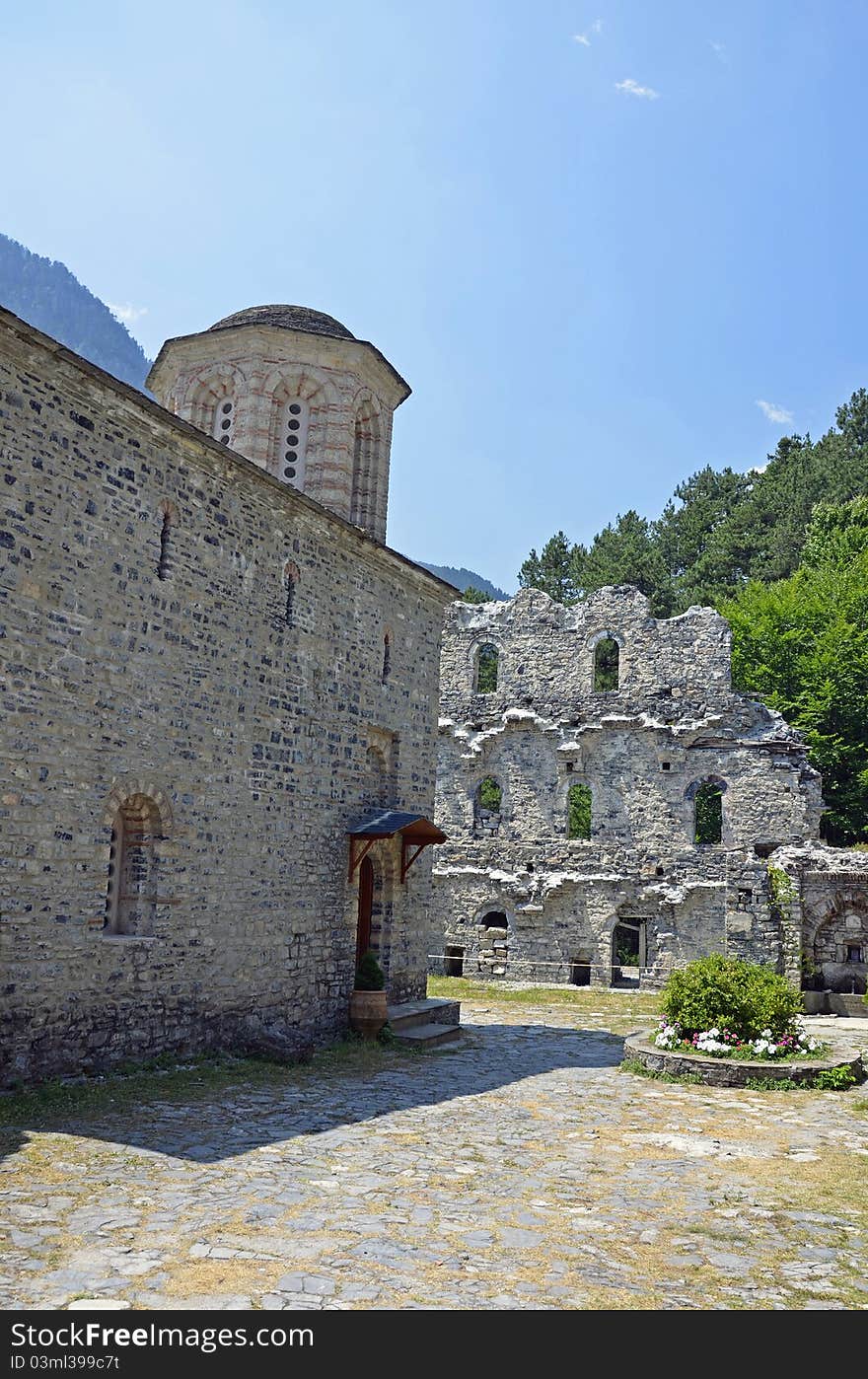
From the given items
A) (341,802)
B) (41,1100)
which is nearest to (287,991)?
(341,802)

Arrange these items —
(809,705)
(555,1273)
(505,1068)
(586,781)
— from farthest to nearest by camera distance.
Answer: (809,705) < (586,781) < (505,1068) < (555,1273)

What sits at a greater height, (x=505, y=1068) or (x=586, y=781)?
(x=586, y=781)

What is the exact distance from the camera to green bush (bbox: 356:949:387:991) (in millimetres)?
13594

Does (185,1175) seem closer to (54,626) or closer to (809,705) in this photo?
(54,626)

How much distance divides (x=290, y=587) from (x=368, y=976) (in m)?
5.24

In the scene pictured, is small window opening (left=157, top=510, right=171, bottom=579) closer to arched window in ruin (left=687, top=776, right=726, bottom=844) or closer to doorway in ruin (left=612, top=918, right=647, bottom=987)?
doorway in ruin (left=612, top=918, right=647, bottom=987)

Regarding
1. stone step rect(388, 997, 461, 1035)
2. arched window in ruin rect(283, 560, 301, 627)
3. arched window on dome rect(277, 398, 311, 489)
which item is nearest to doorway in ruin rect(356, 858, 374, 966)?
stone step rect(388, 997, 461, 1035)

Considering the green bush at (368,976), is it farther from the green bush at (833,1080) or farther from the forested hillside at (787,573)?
the forested hillside at (787,573)

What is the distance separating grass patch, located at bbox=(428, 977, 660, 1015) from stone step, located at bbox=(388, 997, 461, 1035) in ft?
13.0

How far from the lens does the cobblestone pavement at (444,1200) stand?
16.7ft

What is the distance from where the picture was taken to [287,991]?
1245 cm

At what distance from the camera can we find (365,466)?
672 inches
